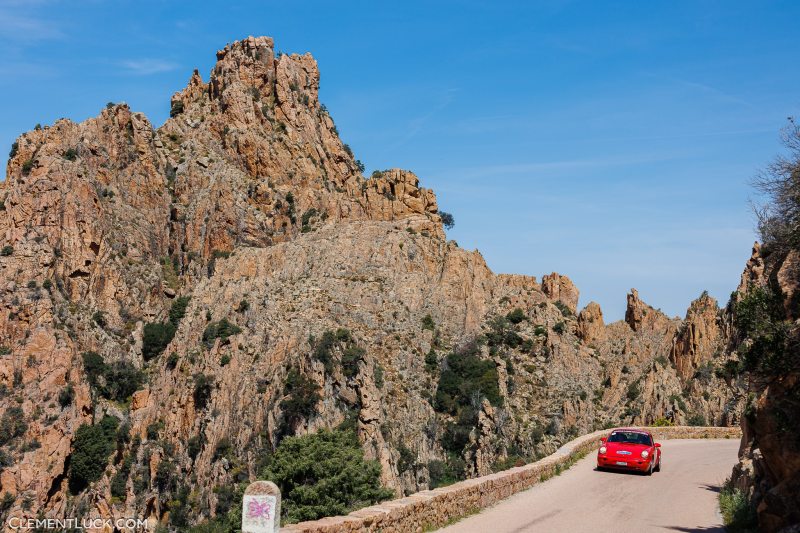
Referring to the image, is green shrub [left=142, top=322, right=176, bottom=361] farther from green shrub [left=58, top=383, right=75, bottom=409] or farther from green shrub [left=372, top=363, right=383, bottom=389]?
green shrub [left=372, top=363, right=383, bottom=389]

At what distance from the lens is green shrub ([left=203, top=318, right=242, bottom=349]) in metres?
69.1

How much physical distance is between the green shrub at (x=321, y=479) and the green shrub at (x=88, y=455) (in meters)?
32.8

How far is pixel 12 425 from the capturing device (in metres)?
66.0

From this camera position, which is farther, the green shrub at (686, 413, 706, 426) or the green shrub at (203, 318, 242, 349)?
the green shrub at (203, 318, 242, 349)

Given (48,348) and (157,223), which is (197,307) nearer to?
(48,348)

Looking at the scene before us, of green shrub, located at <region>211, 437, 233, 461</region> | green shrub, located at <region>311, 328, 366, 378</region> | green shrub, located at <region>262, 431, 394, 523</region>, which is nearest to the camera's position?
green shrub, located at <region>262, 431, 394, 523</region>

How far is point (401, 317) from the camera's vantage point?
239ft

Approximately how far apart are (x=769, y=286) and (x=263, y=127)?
3283 inches

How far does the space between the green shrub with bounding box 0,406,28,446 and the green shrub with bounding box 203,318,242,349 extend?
1723 cm

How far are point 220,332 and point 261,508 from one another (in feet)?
201

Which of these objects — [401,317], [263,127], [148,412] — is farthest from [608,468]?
[263,127]

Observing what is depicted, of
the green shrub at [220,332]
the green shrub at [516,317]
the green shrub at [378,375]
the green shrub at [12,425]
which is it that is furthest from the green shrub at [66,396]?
the green shrub at [516,317]

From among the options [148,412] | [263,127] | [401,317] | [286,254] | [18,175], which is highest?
[263,127]

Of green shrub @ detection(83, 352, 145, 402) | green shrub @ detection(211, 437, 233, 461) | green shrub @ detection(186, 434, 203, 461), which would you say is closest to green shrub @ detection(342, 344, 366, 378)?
green shrub @ detection(211, 437, 233, 461)
